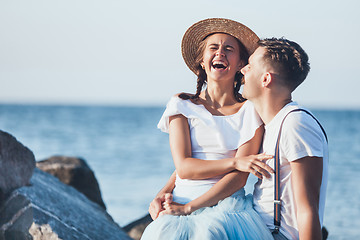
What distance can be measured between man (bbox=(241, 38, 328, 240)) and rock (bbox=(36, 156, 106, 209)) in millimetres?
3450

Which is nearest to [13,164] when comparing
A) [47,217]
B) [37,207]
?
[37,207]

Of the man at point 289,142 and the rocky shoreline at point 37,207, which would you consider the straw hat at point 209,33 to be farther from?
the rocky shoreline at point 37,207

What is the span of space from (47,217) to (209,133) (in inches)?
60.7

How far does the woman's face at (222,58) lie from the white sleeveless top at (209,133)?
Answer: 9.7 inches

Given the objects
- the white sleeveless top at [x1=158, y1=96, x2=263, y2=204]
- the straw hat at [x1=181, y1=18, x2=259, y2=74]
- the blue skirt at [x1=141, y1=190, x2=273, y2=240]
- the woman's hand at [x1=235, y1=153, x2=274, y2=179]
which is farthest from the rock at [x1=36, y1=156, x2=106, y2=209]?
the woman's hand at [x1=235, y1=153, x2=274, y2=179]

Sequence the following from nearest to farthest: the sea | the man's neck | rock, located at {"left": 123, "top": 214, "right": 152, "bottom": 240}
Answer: the man's neck, rock, located at {"left": 123, "top": 214, "right": 152, "bottom": 240}, the sea

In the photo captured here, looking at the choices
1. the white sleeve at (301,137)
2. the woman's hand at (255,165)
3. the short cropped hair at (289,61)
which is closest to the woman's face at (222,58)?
the short cropped hair at (289,61)

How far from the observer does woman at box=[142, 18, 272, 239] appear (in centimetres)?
326

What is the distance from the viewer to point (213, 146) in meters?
3.74

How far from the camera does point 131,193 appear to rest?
445 inches

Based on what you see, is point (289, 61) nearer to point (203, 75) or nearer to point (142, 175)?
point (203, 75)

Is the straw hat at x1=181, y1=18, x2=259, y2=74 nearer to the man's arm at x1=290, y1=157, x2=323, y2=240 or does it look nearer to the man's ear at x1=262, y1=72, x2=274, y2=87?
the man's ear at x1=262, y1=72, x2=274, y2=87

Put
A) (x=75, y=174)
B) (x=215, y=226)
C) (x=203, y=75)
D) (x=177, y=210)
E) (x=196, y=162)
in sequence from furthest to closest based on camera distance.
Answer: (x=75, y=174) < (x=203, y=75) < (x=196, y=162) < (x=177, y=210) < (x=215, y=226)

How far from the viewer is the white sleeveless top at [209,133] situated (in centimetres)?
362
